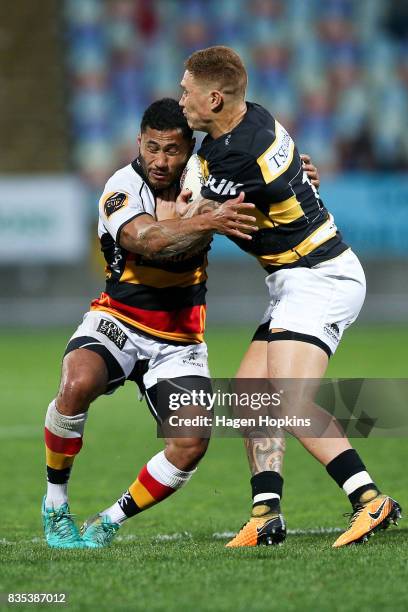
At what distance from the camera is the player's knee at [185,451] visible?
5.38 m

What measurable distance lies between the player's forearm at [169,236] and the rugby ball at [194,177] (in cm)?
20

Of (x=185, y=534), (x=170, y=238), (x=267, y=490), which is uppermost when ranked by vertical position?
(x=170, y=238)

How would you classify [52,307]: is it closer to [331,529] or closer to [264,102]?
[264,102]

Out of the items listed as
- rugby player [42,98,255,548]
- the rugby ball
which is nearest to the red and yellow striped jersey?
rugby player [42,98,255,548]

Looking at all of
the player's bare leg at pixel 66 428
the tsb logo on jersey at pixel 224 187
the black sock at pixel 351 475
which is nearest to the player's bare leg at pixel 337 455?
the black sock at pixel 351 475

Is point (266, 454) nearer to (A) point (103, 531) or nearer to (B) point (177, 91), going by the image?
(A) point (103, 531)

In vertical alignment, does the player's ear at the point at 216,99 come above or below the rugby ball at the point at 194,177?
above

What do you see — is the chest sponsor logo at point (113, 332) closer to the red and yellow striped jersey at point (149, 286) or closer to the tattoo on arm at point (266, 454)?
the red and yellow striped jersey at point (149, 286)

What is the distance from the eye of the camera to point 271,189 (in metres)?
5.20

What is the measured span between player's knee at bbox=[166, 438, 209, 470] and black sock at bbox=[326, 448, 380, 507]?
586mm

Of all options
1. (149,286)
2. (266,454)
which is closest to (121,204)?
(149,286)

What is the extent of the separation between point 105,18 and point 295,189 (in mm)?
16689

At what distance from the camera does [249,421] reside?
5.57 m

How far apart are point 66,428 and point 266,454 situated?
0.91m
